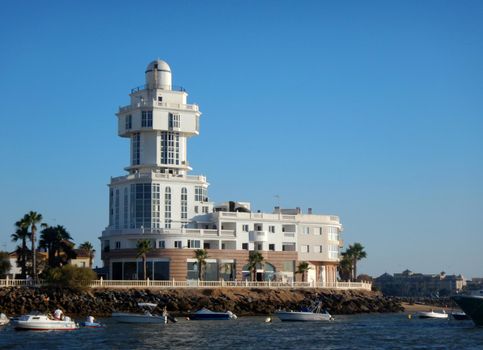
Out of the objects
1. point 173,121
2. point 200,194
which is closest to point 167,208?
point 200,194

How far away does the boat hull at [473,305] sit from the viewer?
277 ft

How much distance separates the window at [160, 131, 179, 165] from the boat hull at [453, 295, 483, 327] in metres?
43.9

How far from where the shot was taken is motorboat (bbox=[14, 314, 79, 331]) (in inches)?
3059

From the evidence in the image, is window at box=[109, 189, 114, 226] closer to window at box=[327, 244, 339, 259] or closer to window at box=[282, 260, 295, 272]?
window at box=[282, 260, 295, 272]

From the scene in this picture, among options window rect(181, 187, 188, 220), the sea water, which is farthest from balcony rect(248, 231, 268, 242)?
the sea water

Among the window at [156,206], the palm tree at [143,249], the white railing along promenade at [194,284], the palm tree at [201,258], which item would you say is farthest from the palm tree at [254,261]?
the palm tree at [143,249]

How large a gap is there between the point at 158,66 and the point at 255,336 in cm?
5382

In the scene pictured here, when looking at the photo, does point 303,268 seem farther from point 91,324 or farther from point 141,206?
point 91,324

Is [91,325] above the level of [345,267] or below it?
below

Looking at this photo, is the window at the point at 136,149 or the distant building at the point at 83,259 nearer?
the window at the point at 136,149

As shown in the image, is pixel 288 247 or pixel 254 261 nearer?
pixel 254 261

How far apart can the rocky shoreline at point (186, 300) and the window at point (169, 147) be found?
745 inches

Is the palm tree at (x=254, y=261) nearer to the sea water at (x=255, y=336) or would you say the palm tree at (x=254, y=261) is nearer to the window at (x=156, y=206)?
the window at (x=156, y=206)

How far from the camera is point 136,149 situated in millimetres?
118625
